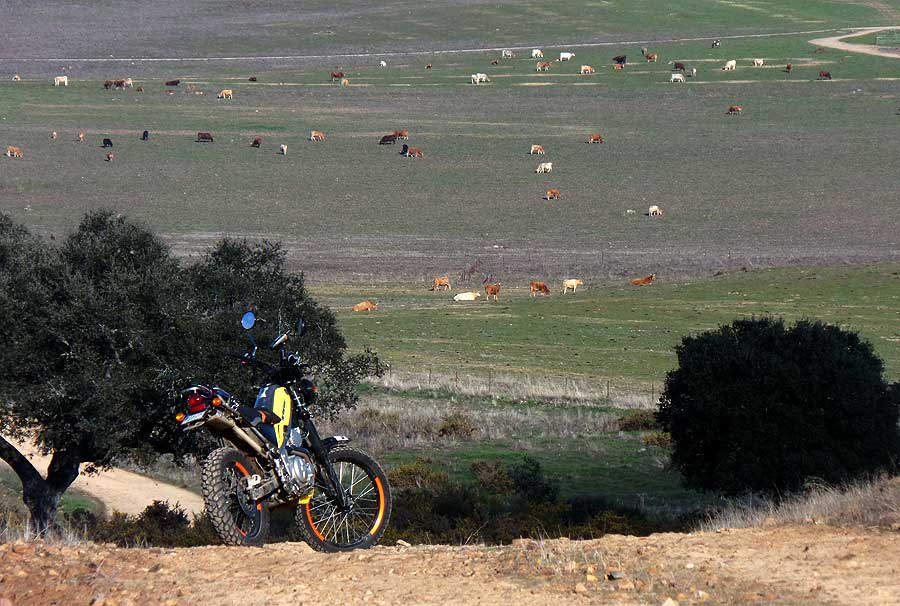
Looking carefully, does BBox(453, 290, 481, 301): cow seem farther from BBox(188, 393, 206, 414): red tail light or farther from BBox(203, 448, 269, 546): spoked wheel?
BBox(188, 393, 206, 414): red tail light

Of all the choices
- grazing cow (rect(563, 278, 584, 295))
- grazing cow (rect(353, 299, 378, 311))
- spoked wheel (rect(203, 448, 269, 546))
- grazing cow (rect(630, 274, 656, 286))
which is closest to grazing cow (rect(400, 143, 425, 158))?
grazing cow (rect(563, 278, 584, 295))

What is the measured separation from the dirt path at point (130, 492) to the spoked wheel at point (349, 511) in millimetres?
11161

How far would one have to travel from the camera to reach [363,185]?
79.0 meters

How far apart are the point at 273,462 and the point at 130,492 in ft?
49.9

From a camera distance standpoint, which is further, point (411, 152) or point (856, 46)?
point (856, 46)

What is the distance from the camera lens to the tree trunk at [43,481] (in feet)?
62.4

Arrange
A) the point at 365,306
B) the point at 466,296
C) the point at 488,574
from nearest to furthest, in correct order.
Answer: the point at 488,574
the point at 365,306
the point at 466,296

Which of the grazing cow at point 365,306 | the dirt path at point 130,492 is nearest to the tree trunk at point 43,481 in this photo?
the dirt path at point 130,492

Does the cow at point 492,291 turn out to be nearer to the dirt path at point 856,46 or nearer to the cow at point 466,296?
the cow at point 466,296

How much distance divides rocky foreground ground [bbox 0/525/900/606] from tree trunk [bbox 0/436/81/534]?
1015 cm

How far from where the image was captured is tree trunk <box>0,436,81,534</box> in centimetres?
1903

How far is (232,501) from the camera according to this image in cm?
973

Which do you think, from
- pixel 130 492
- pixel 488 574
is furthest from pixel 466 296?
pixel 488 574

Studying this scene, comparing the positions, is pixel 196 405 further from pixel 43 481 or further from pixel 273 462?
pixel 43 481
